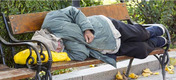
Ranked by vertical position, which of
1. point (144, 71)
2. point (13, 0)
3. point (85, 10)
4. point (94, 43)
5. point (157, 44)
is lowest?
point (144, 71)

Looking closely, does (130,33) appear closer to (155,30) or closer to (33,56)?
(155,30)

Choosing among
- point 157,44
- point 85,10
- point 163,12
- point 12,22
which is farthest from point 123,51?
point 163,12

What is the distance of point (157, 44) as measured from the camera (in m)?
4.07

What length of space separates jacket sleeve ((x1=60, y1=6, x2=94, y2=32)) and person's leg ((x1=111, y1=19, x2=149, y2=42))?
1.37 ft

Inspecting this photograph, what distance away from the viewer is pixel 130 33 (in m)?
3.71

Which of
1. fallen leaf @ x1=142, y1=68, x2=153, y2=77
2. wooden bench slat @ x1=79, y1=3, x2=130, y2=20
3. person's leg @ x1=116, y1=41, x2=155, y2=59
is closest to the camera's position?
person's leg @ x1=116, y1=41, x2=155, y2=59

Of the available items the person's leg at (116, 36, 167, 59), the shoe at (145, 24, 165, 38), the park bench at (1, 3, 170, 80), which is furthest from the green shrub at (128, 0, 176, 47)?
the person's leg at (116, 36, 167, 59)

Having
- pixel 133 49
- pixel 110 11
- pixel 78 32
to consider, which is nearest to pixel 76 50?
pixel 78 32

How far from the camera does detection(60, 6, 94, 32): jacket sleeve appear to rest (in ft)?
11.3

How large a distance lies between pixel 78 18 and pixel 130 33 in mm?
688

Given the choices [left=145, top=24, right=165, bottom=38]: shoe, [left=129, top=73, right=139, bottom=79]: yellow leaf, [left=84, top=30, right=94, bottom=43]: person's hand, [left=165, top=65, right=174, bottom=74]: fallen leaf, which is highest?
[left=84, top=30, right=94, bottom=43]: person's hand

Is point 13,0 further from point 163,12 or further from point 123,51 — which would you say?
point 163,12

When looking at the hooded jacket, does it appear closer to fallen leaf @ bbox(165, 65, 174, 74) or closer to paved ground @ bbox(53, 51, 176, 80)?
paved ground @ bbox(53, 51, 176, 80)

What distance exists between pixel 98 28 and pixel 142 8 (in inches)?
105
